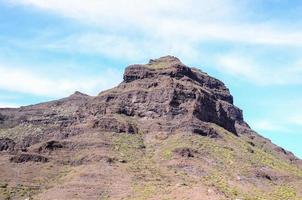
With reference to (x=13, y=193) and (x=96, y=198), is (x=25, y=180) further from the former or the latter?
(x=96, y=198)

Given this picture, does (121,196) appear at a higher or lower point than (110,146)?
lower

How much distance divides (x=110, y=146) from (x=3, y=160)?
29.7 m

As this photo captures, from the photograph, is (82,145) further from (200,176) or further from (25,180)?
(200,176)

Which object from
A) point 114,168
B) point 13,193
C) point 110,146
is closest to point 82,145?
point 110,146

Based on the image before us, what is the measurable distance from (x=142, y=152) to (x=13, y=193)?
1770 inches

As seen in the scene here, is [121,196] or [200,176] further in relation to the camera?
[200,176]

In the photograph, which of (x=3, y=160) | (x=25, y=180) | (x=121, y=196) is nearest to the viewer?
(x=121, y=196)

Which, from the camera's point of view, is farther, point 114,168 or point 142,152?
point 142,152

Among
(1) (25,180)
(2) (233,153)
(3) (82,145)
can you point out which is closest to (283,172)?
(2) (233,153)

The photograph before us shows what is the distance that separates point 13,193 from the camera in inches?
6501

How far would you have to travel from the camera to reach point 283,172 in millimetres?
189750

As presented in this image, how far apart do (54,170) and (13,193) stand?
18.4m

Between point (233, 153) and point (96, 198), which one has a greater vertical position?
point (233, 153)

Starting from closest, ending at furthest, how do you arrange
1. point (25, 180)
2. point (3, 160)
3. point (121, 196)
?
point (121, 196) < point (25, 180) < point (3, 160)
